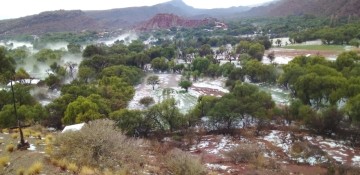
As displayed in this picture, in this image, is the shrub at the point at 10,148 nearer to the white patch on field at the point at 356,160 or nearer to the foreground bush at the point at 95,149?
the foreground bush at the point at 95,149

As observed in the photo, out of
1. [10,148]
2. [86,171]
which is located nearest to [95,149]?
[86,171]

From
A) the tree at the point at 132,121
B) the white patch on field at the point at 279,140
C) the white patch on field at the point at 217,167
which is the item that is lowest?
the white patch on field at the point at 279,140

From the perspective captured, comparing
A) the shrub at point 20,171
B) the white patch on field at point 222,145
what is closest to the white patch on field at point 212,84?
the white patch on field at point 222,145

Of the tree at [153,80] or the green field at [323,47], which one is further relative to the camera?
the green field at [323,47]

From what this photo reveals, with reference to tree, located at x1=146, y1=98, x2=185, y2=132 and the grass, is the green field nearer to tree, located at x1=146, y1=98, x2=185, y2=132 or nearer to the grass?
the grass

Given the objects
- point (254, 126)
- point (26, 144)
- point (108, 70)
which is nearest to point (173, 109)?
point (254, 126)

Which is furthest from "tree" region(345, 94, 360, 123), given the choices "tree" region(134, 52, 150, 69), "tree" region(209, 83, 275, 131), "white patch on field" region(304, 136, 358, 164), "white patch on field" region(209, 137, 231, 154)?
"tree" region(134, 52, 150, 69)
